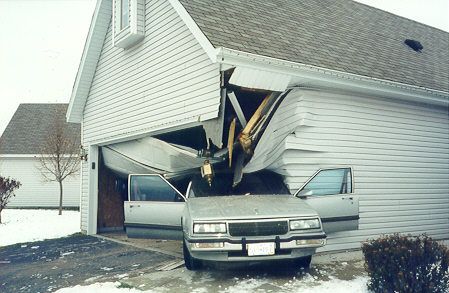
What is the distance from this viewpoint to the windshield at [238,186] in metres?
6.84

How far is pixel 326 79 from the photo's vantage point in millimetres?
7406

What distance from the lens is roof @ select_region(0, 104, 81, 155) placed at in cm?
2448

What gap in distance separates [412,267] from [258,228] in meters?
1.94

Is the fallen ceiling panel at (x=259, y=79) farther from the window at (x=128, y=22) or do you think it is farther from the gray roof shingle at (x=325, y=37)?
the window at (x=128, y=22)

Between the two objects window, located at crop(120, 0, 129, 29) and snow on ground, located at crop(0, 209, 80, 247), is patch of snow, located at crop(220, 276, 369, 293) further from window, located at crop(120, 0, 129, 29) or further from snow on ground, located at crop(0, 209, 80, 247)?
snow on ground, located at crop(0, 209, 80, 247)

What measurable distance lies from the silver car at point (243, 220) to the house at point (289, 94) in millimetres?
537

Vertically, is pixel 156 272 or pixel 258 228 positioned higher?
pixel 258 228

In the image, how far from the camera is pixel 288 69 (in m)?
6.96

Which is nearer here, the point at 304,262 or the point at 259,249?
the point at 259,249

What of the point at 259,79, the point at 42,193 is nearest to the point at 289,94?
the point at 259,79

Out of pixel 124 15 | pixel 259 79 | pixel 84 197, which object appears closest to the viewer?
pixel 259 79

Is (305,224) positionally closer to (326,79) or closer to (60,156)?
(326,79)

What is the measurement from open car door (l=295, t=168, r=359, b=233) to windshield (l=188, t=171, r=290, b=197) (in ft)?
1.62

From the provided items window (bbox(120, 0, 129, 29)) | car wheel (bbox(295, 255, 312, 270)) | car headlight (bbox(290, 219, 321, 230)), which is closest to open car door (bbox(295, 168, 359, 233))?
car wheel (bbox(295, 255, 312, 270))
